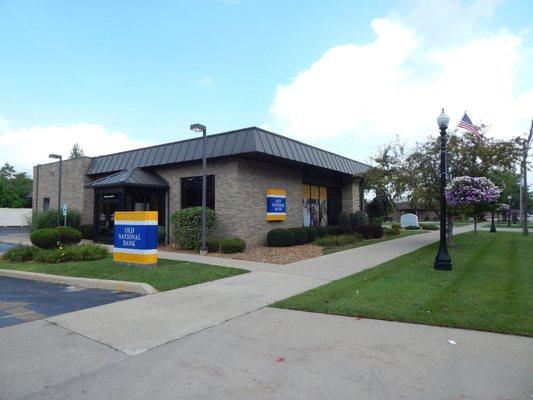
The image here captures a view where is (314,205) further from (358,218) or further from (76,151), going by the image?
(76,151)

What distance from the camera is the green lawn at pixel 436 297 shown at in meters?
5.88

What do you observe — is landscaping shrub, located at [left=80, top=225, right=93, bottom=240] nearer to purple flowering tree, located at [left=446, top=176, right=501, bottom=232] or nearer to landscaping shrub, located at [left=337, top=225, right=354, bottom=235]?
landscaping shrub, located at [left=337, top=225, right=354, bottom=235]

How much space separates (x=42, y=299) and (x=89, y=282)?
4.63 feet

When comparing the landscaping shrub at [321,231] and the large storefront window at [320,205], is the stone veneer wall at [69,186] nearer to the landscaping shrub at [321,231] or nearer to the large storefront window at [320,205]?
the large storefront window at [320,205]

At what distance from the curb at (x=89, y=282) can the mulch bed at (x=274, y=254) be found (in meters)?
5.08

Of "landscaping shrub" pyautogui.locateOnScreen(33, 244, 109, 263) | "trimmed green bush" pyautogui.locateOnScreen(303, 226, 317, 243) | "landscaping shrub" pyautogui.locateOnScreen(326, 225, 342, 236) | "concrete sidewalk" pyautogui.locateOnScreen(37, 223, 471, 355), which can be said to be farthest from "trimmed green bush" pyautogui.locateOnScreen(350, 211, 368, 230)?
"landscaping shrub" pyautogui.locateOnScreen(33, 244, 109, 263)

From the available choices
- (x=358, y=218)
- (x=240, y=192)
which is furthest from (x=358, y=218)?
(x=240, y=192)

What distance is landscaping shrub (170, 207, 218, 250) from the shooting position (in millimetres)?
15664

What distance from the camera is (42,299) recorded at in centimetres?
786

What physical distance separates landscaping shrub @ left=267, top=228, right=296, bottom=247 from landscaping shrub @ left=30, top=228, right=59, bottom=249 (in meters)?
8.60

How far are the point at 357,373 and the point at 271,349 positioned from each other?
117 cm

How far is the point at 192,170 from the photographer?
18.2 meters

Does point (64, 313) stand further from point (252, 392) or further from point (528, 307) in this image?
point (528, 307)

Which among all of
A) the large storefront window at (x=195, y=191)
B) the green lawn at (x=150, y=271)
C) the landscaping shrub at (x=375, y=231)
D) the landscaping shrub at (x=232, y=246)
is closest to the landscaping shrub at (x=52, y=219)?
the large storefront window at (x=195, y=191)
